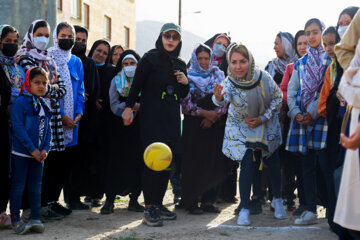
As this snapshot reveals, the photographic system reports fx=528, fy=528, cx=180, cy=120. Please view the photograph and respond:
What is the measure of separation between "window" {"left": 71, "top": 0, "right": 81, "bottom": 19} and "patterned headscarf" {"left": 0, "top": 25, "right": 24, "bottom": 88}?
69.8 feet

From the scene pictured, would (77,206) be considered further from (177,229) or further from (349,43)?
(349,43)

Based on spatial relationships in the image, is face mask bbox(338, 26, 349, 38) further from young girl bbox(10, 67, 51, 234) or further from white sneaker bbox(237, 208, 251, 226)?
young girl bbox(10, 67, 51, 234)

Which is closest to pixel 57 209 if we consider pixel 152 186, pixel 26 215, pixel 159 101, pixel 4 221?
pixel 26 215

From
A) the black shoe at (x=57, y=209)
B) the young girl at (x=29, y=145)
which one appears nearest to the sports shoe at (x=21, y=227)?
the young girl at (x=29, y=145)

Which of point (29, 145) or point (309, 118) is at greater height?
point (309, 118)

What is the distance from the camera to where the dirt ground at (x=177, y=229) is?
5305mm

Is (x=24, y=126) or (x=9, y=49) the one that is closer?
(x=24, y=126)

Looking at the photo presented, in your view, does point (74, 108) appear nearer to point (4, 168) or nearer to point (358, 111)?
point (4, 168)

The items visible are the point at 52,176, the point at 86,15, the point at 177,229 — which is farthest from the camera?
the point at 86,15

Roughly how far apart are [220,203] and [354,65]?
436 centimetres

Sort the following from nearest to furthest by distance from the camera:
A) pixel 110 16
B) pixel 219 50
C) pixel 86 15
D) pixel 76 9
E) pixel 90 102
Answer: pixel 90 102 < pixel 219 50 < pixel 76 9 < pixel 86 15 < pixel 110 16

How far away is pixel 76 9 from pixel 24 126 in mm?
22615

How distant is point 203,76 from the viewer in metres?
6.92

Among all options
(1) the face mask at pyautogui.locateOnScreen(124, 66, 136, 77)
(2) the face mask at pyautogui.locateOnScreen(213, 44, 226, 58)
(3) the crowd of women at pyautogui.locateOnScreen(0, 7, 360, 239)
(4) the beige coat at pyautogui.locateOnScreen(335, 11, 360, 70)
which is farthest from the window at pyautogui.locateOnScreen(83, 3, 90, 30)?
(4) the beige coat at pyautogui.locateOnScreen(335, 11, 360, 70)
